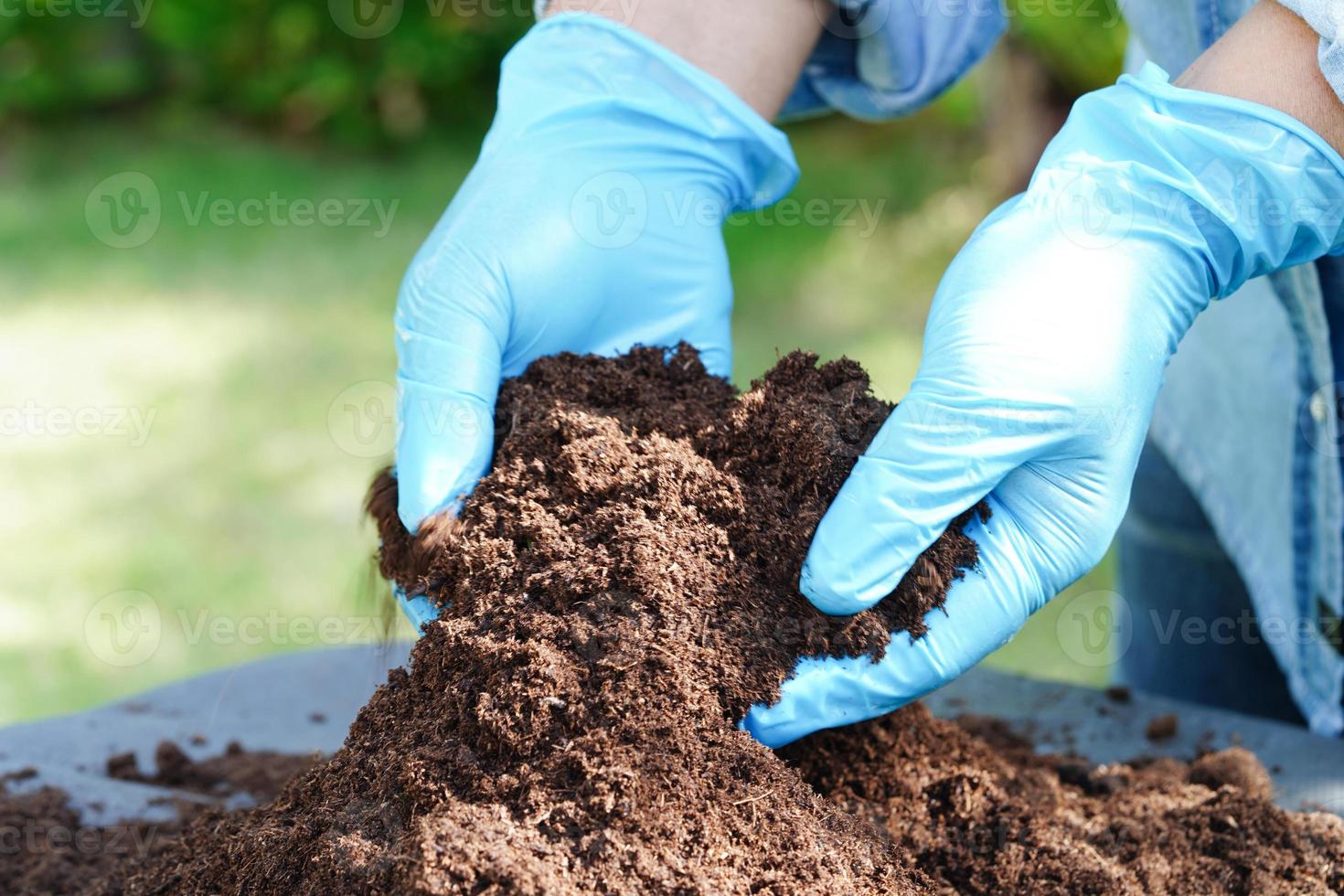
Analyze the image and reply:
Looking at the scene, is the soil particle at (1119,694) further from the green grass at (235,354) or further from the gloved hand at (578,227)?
the green grass at (235,354)

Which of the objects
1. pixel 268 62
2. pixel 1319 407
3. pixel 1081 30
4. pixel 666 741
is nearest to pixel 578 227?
pixel 666 741

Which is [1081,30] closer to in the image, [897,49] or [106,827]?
[897,49]

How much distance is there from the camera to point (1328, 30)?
1120mm

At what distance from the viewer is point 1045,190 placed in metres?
1.25

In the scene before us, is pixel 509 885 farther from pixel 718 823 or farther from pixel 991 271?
pixel 991 271

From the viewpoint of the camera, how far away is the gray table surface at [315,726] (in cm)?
150

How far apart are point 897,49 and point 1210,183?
0.66m

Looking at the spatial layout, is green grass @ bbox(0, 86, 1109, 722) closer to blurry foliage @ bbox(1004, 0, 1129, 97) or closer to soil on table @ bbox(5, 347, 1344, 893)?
soil on table @ bbox(5, 347, 1344, 893)

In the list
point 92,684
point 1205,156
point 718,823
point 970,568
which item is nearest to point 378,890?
point 718,823

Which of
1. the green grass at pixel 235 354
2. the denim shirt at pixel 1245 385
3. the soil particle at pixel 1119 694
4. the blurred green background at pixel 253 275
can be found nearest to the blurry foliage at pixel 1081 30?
the blurred green background at pixel 253 275

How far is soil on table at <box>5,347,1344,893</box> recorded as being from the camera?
0.96 meters

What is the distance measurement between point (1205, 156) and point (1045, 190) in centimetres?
17

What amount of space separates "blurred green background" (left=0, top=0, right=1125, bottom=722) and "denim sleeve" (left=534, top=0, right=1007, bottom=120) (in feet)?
4.35

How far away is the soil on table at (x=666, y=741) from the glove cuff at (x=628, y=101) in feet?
1.43
